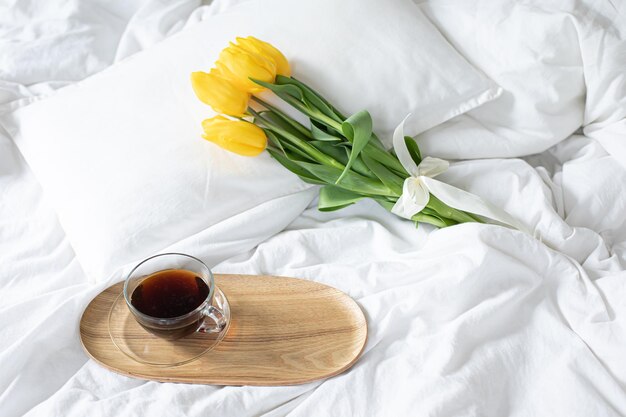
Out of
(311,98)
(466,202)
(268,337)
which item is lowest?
(268,337)

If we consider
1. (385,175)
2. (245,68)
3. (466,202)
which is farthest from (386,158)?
(245,68)

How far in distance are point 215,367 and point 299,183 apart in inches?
12.3

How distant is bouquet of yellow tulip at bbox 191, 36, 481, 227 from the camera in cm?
97

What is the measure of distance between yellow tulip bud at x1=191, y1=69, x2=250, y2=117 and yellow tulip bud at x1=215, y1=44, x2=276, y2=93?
0.04 ft

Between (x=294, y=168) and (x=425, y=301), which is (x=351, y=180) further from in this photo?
(x=425, y=301)

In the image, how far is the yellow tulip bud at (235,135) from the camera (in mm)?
968

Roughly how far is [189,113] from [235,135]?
117 millimetres

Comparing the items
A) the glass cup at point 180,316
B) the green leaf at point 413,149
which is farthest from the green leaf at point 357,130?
the glass cup at point 180,316

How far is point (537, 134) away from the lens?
109 centimetres

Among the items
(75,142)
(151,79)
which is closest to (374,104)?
(151,79)

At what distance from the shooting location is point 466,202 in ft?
3.14

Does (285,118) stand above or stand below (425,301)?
above

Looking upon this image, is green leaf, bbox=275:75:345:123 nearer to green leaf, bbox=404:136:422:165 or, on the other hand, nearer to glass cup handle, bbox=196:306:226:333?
green leaf, bbox=404:136:422:165

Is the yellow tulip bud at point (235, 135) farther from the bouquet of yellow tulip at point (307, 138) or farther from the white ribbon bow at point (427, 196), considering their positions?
the white ribbon bow at point (427, 196)
